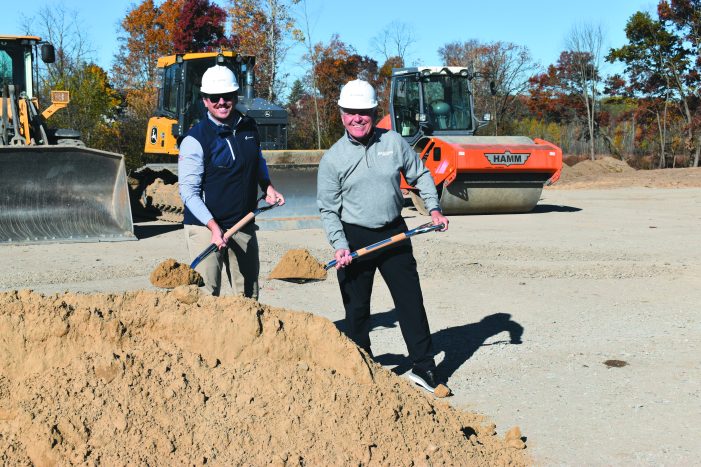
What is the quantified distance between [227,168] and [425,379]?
175 cm

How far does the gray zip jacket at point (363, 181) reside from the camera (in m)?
5.25

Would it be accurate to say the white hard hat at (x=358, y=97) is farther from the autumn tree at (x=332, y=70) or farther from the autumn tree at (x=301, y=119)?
the autumn tree at (x=332, y=70)

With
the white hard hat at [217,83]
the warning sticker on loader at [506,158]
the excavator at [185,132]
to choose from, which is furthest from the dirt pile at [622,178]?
the white hard hat at [217,83]

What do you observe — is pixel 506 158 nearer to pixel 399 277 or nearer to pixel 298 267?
pixel 298 267

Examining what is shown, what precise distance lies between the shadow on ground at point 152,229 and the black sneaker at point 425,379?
877 centimetres

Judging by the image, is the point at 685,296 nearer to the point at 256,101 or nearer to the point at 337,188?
the point at 337,188

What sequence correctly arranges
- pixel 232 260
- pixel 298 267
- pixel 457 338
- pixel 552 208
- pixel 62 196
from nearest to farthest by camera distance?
pixel 232 260, pixel 298 267, pixel 457 338, pixel 62 196, pixel 552 208

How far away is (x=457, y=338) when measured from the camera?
22.5 ft

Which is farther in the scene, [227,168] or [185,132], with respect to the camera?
[185,132]

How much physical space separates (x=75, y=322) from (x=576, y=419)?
2.75 m

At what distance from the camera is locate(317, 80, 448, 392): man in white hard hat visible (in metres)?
5.24

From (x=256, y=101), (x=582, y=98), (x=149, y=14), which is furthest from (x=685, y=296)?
(x=149, y=14)

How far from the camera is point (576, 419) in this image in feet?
16.4

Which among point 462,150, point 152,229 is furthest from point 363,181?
point 462,150
